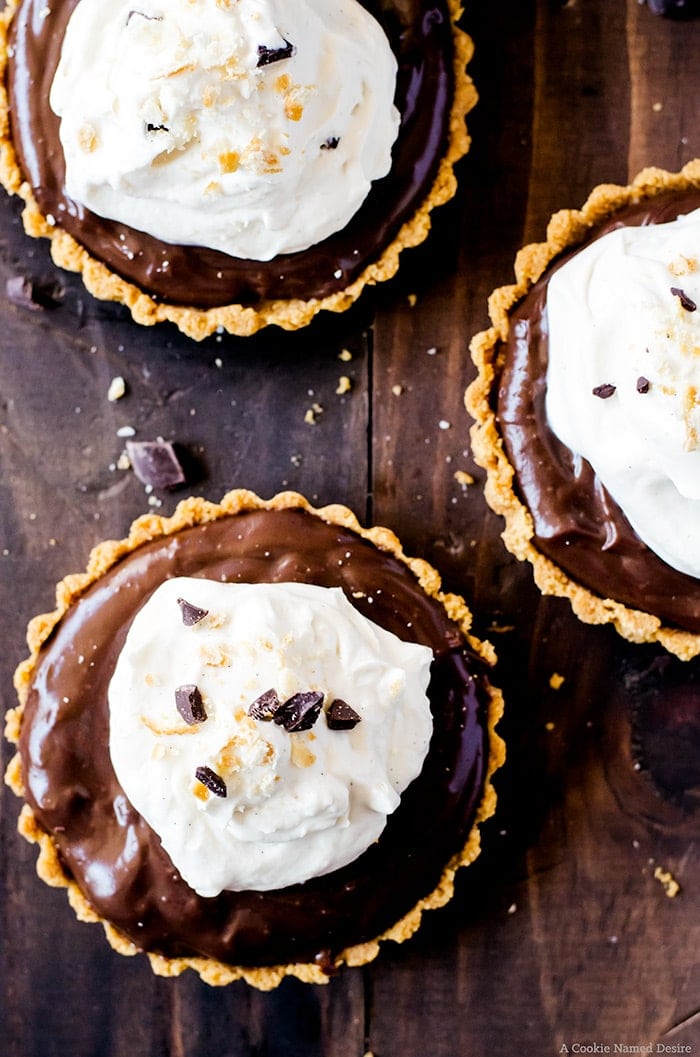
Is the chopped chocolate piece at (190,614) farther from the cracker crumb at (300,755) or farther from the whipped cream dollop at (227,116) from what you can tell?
the whipped cream dollop at (227,116)

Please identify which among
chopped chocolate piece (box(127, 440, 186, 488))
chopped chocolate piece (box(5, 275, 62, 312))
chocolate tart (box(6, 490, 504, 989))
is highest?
chopped chocolate piece (box(5, 275, 62, 312))

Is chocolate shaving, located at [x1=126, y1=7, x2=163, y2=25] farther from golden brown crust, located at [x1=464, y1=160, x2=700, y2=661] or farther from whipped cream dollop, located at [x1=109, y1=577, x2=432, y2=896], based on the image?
whipped cream dollop, located at [x1=109, y1=577, x2=432, y2=896]

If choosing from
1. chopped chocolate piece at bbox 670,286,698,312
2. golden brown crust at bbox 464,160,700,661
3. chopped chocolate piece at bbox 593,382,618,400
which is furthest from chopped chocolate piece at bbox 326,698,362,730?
chopped chocolate piece at bbox 670,286,698,312

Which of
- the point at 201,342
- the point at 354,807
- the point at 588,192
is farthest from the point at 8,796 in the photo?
the point at 588,192

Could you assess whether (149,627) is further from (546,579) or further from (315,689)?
(546,579)

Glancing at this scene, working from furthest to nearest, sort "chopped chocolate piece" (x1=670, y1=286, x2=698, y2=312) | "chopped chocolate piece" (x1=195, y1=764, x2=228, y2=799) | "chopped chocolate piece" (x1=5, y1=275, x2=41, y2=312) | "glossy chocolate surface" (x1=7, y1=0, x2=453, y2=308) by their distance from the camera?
"chopped chocolate piece" (x1=5, y1=275, x2=41, y2=312) < "glossy chocolate surface" (x1=7, y1=0, x2=453, y2=308) < "chopped chocolate piece" (x1=670, y1=286, x2=698, y2=312) < "chopped chocolate piece" (x1=195, y1=764, x2=228, y2=799)

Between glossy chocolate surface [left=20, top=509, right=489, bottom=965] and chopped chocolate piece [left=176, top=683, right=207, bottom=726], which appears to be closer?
chopped chocolate piece [left=176, top=683, right=207, bottom=726]
